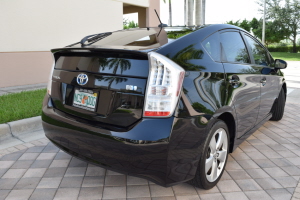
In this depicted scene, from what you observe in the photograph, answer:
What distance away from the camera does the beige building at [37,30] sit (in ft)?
25.2

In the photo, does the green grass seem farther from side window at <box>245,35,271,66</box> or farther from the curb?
side window at <box>245,35,271,66</box>

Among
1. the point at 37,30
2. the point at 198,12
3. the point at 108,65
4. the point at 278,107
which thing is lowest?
the point at 278,107

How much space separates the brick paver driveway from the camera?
2.62 metres

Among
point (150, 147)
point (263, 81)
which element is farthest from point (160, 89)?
point (263, 81)

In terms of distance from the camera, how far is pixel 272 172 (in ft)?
10.1

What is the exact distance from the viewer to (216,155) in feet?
9.00

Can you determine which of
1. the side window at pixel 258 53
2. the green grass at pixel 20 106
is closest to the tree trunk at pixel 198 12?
the green grass at pixel 20 106

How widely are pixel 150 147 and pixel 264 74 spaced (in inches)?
90.9

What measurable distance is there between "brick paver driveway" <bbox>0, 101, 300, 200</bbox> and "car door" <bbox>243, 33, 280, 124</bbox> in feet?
Answer: 1.91

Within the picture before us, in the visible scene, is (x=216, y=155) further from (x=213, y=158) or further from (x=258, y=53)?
(x=258, y=53)

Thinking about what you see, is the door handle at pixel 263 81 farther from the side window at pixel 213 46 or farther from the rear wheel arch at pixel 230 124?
the side window at pixel 213 46

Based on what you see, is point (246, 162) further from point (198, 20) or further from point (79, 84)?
point (198, 20)

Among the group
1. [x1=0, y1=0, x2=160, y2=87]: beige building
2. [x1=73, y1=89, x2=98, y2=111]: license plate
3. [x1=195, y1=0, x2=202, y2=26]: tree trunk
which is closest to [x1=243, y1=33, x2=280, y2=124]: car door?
[x1=73, y1=89, x2=98, y2=111]: license plate

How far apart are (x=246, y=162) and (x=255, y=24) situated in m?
44.8
